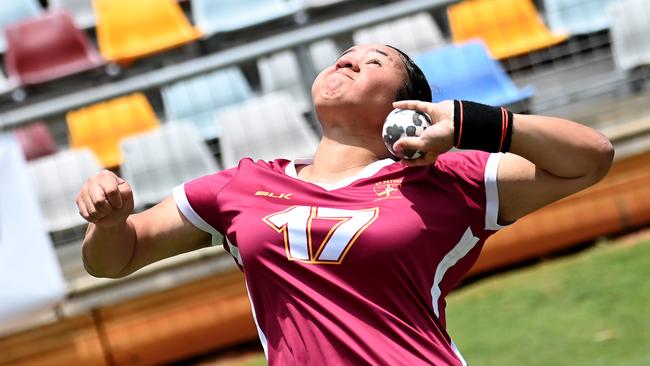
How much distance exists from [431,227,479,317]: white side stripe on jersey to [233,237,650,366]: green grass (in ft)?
7.70

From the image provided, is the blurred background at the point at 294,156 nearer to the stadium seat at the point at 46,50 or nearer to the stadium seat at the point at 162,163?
the stadium seat at the point at 162,163

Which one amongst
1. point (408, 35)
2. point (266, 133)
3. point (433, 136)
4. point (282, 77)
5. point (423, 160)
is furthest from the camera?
point (282, 77)

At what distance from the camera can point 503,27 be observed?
8.59 metres

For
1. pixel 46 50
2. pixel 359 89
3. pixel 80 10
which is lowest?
pixel 359 89

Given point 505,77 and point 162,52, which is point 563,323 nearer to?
point 505,77

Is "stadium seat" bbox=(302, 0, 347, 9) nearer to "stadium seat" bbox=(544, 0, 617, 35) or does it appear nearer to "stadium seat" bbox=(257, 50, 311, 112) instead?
"stadium seat" bbox=(257, 50, 311, 112)

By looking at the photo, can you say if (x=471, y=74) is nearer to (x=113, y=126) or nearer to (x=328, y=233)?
(x=113, y=126)

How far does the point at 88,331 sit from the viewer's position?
5992 mm

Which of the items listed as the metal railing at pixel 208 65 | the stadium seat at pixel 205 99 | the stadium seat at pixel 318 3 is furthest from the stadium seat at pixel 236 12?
the metal railing at pixel 208 65

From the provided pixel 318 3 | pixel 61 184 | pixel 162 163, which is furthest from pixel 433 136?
pixel 318 3

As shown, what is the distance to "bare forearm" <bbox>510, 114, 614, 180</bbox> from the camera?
2402 millimetres

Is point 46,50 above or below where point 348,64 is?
above

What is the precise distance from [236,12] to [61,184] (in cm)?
425

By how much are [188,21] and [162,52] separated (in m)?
0.75
